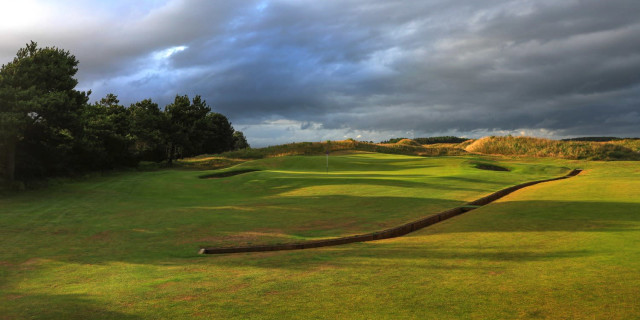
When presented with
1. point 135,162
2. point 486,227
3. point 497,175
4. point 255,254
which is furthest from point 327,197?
point 135,162

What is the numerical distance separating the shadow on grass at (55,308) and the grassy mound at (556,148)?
6007cm

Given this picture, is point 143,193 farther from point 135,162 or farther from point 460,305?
point 135,162

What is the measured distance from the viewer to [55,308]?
19.7 ft

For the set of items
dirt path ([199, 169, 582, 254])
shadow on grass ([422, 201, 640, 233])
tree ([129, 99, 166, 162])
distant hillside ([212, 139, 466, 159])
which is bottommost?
dirt path ([199, 169, 582, 254])

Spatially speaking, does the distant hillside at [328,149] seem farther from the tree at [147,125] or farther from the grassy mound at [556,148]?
the tree at [147,125]

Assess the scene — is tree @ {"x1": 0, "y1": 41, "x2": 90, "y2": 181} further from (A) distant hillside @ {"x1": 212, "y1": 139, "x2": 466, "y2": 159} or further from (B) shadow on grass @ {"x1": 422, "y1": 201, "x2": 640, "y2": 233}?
(A) distant hillside @ {"x1": 212, "y1": 139, "x2": 466, "y2": 159}

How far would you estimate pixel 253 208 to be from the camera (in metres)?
18.0

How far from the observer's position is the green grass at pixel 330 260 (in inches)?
220

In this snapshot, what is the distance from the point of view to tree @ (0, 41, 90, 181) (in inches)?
1037

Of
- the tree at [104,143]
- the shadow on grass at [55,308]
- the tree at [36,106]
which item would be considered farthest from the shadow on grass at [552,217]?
the tree at [104,143]

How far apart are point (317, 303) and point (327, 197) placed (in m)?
14.9

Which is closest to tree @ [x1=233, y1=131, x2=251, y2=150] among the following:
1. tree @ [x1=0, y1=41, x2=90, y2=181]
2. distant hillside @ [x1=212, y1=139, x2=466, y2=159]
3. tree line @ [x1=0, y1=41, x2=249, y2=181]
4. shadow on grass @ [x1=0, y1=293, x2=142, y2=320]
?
distant hillside @ [x1=212, y1=139, x2=466, y2=159]

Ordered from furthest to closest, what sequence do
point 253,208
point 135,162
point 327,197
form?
point 135,162 → point 327,197 → point 253,208

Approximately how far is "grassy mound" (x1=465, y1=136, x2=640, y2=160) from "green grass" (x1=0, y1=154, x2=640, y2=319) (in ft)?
132
